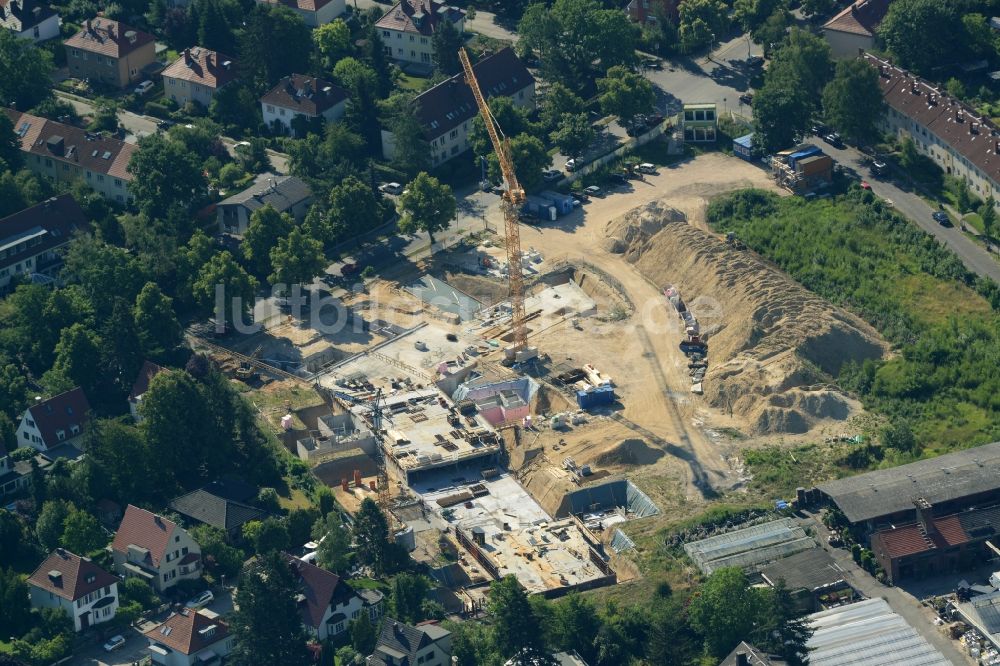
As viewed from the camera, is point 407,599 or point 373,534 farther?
point 373,534

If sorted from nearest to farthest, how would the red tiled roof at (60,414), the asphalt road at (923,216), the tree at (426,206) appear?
the red tiled roof at (60,414)
the asphalt road at (923,216)
the tree at (426,206)

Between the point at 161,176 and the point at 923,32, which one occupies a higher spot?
the point at 923,32

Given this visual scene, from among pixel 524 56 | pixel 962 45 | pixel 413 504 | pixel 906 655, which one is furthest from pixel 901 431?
pixel 524 56

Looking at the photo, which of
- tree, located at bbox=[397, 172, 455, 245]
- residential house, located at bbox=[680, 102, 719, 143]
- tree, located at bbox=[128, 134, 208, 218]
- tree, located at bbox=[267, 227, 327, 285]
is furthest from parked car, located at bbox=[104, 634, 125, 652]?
residential house, located at bbox=[680, 102, 719, 143]

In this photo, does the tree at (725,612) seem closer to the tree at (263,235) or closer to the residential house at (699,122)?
the tree at (263,235)

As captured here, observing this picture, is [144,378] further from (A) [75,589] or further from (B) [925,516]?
(B) [925,516]

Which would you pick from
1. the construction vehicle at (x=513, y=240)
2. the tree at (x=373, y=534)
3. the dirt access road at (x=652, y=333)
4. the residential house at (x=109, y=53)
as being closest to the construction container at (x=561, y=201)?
the dirt access road at (x=652, y=333)

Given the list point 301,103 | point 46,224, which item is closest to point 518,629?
point 46,224
